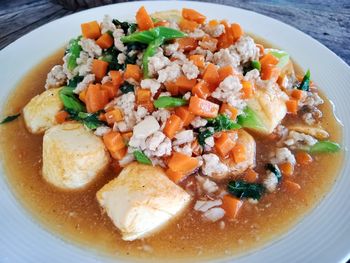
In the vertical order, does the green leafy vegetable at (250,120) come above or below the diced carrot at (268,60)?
below

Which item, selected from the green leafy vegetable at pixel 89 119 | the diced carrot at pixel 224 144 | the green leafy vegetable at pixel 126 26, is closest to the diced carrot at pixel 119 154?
the green leafy vegetable at pixel 89 119

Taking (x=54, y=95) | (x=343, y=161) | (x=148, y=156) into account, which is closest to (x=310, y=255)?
(x=343, y=161)

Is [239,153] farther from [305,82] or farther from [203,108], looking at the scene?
[305,82]

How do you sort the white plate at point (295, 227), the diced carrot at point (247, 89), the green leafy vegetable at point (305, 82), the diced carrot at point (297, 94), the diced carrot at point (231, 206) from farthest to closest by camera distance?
the green leafy vegetable at point (305, 82), the diced carrot at point (297, 94), the diced carrot at point (247, 89), the diced carrot at point (231, 206), the white plate at point (295, 227)

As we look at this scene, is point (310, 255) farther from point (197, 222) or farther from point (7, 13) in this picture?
point (7, 13)

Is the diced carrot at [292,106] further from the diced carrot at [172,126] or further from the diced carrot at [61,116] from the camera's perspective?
the diced carrot at [61,116]

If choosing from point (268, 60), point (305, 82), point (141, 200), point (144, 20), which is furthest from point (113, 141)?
point (305, 82)
